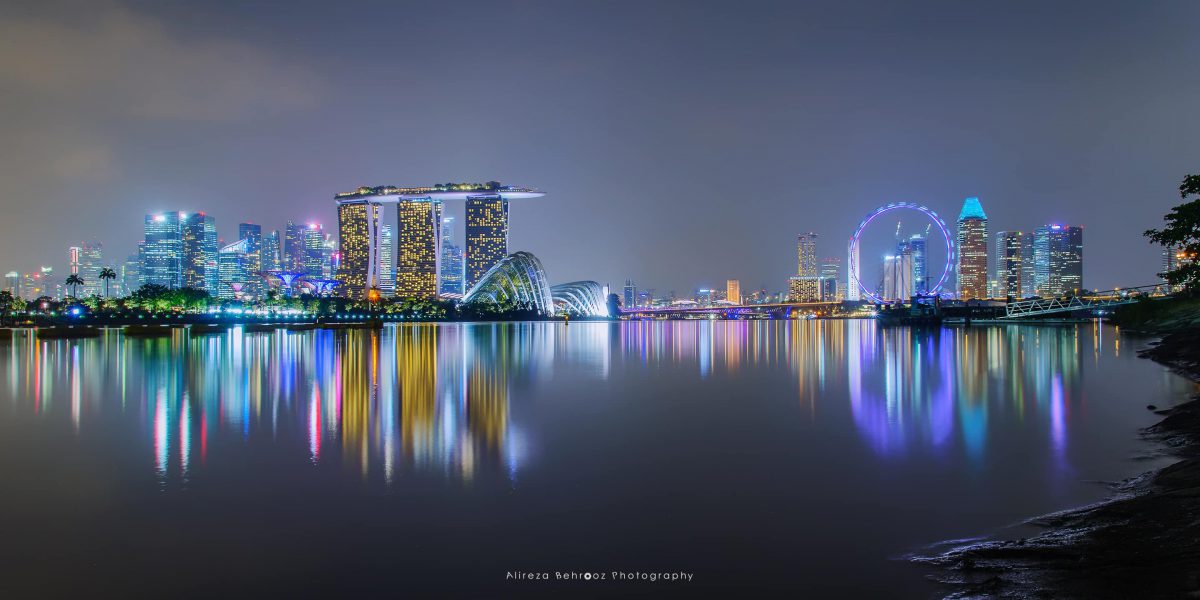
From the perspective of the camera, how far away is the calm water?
10.2 m

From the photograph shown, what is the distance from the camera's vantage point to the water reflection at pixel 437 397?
61.6 ft

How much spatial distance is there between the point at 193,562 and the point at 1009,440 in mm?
17461

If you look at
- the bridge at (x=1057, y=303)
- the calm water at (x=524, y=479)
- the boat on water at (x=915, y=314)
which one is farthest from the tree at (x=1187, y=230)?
the bridge at (x=1057, y=303)

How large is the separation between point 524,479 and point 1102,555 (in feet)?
29.9

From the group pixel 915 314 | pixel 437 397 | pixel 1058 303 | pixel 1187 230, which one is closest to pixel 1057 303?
pixel 1058 303

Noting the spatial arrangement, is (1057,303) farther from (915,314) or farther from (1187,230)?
(1187,230)

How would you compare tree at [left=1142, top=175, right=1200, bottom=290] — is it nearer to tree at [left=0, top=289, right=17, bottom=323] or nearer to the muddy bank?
the muddy bank

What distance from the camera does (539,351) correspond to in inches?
2488

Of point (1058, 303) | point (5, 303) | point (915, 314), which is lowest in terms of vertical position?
point (915, 314)

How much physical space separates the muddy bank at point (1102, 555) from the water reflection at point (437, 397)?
5907mm

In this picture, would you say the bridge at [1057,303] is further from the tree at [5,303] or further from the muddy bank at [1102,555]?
the tree at [5,303]

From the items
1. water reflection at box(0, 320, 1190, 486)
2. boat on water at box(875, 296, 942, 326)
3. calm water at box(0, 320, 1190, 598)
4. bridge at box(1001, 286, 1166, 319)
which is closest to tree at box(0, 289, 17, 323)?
water reflection at box(0, 320, 1190, 486)

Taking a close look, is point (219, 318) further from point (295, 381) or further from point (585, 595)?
point (585, 595)

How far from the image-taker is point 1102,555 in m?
9.52
